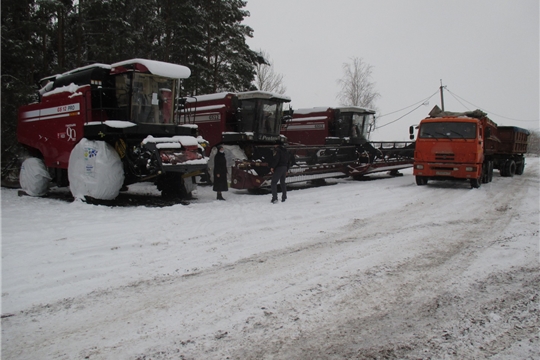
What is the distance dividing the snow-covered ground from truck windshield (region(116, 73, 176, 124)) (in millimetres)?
3181

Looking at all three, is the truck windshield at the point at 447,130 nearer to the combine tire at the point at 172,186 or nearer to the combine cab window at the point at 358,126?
the combine cab window at the point at 358,126

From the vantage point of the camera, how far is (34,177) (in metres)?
11.4

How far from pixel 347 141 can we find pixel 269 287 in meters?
14.5

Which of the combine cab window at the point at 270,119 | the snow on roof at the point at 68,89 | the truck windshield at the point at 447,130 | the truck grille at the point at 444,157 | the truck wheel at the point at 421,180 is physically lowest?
the truck wheel at the point at 421,180

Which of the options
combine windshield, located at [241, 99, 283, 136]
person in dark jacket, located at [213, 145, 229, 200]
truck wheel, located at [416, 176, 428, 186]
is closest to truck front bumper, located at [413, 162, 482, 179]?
truck wheel, located at [416, 176, 428, 186]

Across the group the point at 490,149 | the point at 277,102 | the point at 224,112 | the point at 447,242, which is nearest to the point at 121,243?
the point at 447,242

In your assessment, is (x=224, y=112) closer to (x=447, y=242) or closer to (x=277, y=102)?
(x=277, y=102)

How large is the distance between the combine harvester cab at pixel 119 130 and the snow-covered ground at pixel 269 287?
1876mm

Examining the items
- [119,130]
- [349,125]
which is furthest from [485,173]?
[119,130]

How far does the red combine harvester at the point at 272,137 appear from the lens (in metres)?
12.7

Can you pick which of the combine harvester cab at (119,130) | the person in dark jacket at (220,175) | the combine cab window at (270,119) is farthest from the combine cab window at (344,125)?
the combine harvester cab at (119,130)

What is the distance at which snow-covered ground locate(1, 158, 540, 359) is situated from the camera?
285 cm

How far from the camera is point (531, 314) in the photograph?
11.0 ft

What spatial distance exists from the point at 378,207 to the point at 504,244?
363cm
